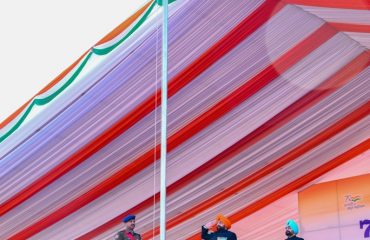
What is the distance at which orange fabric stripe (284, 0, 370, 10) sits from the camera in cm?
611

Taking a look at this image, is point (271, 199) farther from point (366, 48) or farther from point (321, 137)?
point (366, 48)

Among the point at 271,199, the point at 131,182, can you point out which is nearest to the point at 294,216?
the point at 271,199

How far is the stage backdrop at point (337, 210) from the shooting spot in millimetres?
8406

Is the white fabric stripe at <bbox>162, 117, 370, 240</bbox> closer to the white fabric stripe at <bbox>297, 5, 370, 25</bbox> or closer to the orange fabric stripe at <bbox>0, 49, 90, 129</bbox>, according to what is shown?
the white fabric stripe at <bbox>297, 5, 370, 25</bbox>

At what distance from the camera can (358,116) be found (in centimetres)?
834

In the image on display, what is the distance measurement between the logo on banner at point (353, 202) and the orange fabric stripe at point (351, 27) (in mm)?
2253

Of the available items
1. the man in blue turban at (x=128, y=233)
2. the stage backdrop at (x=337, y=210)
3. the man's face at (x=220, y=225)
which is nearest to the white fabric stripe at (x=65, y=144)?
the man in blue turban at (x=128, y=233)

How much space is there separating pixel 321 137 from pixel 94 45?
313 centimetres

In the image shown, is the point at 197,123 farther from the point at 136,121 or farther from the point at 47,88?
the point at 47,88

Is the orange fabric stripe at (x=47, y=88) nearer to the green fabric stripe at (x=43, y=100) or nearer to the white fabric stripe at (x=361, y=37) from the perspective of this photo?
the green fabric stripe at (x=43, y=100)

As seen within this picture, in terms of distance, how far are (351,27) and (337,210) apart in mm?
2590

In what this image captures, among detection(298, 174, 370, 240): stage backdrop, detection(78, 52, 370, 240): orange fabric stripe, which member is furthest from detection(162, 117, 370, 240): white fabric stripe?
detection(78, 52, 370, 240): orange fabric stripe

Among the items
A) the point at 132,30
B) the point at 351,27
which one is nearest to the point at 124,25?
the point at 132,30

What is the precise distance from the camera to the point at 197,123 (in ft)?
25.2
